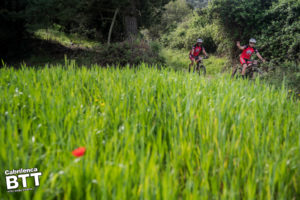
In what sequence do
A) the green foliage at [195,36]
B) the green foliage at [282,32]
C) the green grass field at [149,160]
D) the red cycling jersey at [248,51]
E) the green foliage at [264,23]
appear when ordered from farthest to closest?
the green foliage at [195,36] → the green foliage at [264,23] → the green foliage at [282,32] → the red cycling jersey at [248,51] → the green grass field at [149,160]

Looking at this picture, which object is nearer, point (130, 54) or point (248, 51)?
point (248, 51)

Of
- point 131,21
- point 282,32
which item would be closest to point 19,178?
point 282,32

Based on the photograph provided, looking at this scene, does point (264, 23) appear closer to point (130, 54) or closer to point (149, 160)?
point (130, 54)

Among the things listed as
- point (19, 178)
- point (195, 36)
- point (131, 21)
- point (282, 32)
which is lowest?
point (19, 178)

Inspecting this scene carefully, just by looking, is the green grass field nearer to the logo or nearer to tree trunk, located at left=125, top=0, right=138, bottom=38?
the logo

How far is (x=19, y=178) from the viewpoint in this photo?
0.98m

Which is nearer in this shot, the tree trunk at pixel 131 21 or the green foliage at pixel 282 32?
the green foliage at pixel 282 32

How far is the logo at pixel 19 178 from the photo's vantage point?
960 millimetres

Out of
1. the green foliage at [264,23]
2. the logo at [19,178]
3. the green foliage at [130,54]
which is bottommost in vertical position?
the logo at [19,178]

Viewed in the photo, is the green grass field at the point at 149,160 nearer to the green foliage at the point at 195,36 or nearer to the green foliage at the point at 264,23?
the green foliage at the point at 264,23

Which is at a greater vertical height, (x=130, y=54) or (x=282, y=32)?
(x=282, y=32)

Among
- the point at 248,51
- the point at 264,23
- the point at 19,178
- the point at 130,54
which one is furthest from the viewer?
the point at 264,23

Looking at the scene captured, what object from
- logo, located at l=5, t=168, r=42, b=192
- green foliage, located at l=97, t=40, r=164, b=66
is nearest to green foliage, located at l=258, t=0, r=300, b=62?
green foliage, located at l=97, t=40, r=164, b=66

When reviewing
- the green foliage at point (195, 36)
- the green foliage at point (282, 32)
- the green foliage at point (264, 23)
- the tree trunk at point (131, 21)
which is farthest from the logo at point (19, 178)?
the green foliage at point (195, 36)
